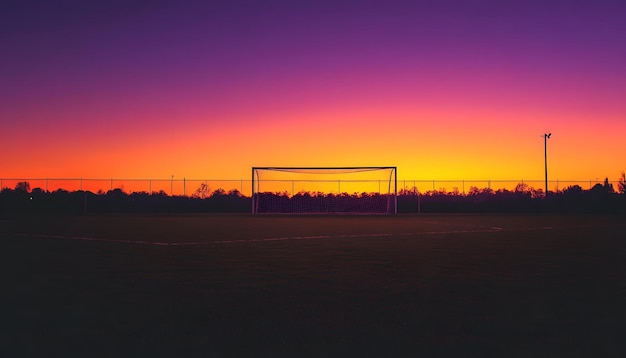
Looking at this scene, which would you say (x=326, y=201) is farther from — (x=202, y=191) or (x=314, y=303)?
(x=314, y=303)

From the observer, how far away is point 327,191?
207 ft

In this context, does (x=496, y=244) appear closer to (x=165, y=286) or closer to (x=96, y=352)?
(x=165, y=286)

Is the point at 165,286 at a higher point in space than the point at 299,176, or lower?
lower

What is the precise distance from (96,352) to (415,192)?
58.0 meters

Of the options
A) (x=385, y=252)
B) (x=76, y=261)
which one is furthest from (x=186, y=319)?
(x=385, y=252)

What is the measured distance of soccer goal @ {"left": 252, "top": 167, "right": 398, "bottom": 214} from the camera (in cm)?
6009

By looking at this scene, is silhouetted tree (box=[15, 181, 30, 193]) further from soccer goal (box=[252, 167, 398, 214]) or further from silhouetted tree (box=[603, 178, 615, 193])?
silhouetted tree (box=[603, 178, 615, 193])

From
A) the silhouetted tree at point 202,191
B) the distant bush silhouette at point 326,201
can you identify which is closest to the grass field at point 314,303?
the distant bush silhouette at point 326,201

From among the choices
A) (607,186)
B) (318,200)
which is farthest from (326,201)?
(607,186)

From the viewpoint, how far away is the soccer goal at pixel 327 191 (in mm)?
60094

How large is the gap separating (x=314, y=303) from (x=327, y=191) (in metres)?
54.1

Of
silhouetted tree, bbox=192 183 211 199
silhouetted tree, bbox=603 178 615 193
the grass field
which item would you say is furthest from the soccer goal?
the grass field

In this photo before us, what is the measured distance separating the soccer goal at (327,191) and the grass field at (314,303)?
42.6m

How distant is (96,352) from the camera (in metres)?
6.17
